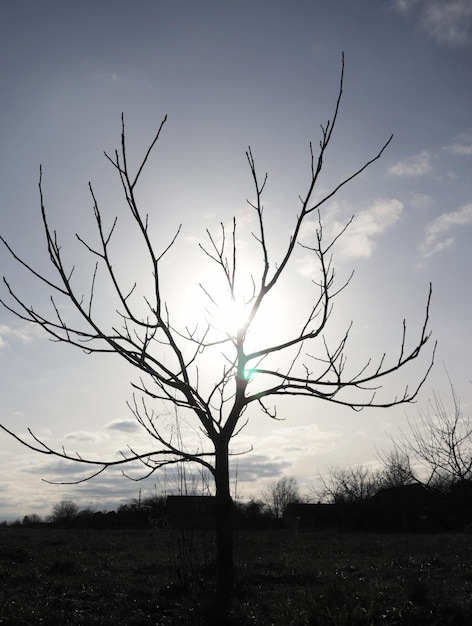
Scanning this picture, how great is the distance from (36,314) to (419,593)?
5.03 metres

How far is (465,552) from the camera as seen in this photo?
1332 centimetres

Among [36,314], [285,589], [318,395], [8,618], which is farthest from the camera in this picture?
[285,589]

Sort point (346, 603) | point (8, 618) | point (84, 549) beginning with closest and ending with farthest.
A: 1. point (346, 603)
2. point (8, 618)
3. point (84, 549)

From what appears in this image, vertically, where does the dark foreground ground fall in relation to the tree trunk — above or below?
below

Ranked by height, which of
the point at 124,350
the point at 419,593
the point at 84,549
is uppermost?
the point at 124,350

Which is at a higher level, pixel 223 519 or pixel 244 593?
pixel 223 519

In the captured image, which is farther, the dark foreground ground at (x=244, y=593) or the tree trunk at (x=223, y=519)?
the dark foreground ground at (x=244, y=593)

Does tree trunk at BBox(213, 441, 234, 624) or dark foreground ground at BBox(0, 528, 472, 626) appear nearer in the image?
→ tree trunk at BBox(213, 441, 234, 624)

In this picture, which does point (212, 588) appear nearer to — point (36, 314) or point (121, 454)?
point (121, 454)

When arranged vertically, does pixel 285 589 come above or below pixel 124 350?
below

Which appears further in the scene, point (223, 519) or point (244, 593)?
point (244, 593)

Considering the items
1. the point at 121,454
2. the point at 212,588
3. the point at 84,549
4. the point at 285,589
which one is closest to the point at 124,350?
the point at 121,454

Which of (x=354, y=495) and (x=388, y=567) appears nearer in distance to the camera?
(x=388, y=567)

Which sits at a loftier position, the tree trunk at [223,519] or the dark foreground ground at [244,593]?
the tree trunk at [223,519]
